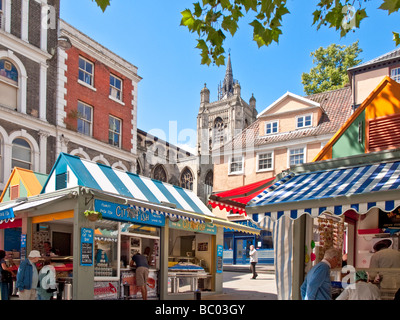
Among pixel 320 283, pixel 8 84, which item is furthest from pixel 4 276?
pixel 8 84

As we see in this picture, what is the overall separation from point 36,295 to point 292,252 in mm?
6111

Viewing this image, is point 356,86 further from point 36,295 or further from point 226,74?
point 226,74

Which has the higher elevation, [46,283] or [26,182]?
[26,182]

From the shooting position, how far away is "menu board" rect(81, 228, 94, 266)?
11742mm

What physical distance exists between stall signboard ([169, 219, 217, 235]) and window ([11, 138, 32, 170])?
9.11 meters

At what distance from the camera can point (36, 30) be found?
70.3 feet

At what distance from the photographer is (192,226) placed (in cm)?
1572

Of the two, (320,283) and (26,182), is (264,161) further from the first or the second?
(320,283)

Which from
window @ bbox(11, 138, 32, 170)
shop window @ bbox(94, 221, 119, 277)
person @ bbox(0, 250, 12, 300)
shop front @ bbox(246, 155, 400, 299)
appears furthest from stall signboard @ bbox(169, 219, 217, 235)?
window @ bbox(11, 138, 32, 170)

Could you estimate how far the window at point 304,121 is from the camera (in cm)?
3058

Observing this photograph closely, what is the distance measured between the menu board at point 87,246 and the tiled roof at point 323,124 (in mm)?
20320

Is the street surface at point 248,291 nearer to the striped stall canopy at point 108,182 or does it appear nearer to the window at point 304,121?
the striped stall canopy at point 108,182

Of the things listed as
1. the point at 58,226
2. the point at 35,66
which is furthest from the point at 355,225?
the point at 35,66

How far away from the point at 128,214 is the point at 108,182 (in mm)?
1633
